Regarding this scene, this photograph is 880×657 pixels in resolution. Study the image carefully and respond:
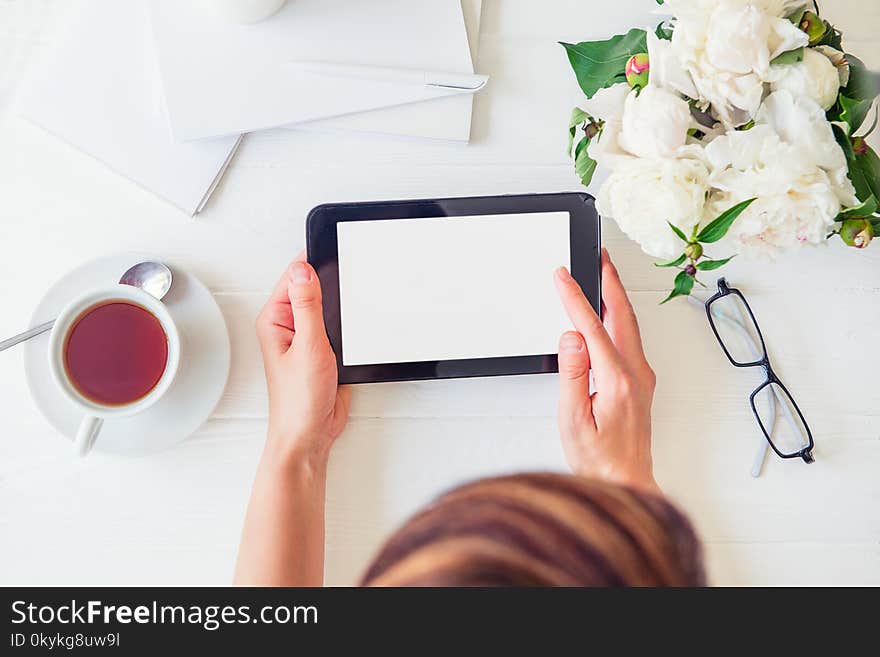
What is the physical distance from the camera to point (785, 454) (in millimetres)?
654

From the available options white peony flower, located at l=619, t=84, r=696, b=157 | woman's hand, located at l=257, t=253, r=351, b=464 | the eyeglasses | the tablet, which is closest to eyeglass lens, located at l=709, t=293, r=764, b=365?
the eyeglasses

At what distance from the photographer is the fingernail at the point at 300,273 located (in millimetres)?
590

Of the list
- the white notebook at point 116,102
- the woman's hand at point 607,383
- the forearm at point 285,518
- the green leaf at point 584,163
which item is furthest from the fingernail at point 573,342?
the white notebook at point 116,102

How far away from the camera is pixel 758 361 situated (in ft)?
2.15

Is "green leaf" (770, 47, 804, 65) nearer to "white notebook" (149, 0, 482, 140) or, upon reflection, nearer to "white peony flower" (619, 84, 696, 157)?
"white peony flower" (619, 84, 696, 157)

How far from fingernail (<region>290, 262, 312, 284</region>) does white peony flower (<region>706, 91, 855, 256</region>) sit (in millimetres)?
309

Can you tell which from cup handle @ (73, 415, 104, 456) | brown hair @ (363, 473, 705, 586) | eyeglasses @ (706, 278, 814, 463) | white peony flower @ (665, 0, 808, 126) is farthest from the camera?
eyeglasses @ (706, 278, 814, 463)

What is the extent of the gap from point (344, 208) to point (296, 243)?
61mm

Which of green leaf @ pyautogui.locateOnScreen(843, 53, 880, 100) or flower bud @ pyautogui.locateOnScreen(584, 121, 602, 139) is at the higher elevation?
green leaf @ pyautogui.locateOnScreen(843, 53, 880, 100)

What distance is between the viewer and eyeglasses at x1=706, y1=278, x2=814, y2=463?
655mm

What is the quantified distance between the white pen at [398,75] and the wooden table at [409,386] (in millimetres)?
29

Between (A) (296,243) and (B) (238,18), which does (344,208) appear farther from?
(B) (238,18)

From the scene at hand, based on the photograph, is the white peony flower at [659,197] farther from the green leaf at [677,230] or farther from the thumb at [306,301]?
the thumb at [306,301]
